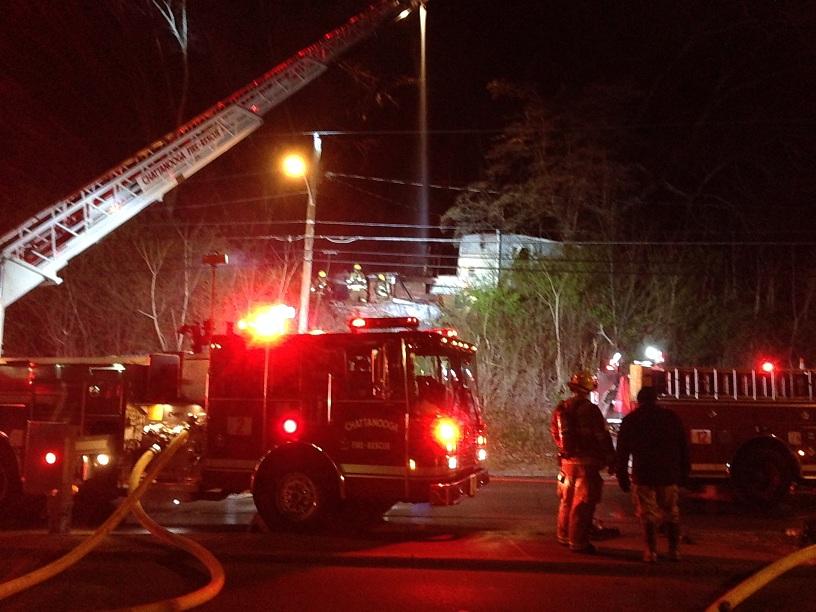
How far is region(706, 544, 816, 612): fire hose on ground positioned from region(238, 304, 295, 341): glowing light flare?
528 cm

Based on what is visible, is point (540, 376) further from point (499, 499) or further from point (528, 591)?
point (528, 591)

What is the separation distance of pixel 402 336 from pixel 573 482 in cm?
223

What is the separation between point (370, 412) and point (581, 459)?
2214 millimetres

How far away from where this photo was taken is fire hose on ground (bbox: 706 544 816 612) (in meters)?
5.44

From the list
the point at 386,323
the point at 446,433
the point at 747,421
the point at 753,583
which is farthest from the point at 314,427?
the point at 747,421

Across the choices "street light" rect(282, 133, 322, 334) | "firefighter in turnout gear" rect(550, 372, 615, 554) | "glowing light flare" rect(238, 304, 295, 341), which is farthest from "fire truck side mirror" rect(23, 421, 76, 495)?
"street light" rect(282, 133, 322, 334)

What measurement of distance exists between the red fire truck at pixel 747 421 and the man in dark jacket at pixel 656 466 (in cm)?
438

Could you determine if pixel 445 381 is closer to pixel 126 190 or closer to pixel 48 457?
pixel 48 457

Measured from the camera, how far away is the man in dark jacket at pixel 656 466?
7.13 m

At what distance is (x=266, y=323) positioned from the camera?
9.23m

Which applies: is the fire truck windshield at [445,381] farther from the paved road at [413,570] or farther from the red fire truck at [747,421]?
the red fire truck at [747,421]

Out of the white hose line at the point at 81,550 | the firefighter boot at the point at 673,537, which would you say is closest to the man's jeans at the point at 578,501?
the firefighter boot at the point at 673,537

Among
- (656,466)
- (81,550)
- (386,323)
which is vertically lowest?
(81,550)

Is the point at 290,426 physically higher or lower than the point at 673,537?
higher
